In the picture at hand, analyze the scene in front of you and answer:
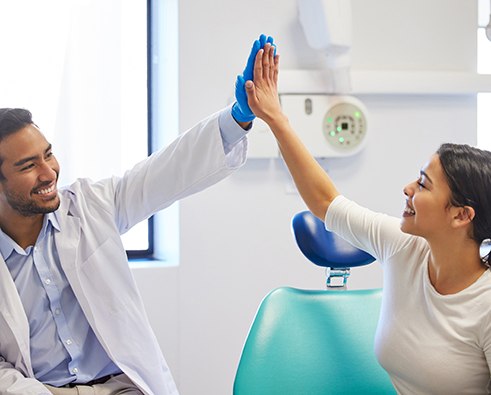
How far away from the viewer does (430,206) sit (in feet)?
5.59

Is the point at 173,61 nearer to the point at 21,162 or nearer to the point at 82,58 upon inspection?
the point at 82,58

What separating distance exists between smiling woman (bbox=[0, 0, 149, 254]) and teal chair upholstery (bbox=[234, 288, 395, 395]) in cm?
104

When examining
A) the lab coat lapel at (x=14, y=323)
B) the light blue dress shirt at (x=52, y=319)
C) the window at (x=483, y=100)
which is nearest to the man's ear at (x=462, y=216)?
the light blue dress shirt at (x=52, y=319)

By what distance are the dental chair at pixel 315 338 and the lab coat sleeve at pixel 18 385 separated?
46 cm

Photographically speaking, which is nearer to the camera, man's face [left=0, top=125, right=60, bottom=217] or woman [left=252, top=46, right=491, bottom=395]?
woman [left=252, top=46, right=491, bottom=395]

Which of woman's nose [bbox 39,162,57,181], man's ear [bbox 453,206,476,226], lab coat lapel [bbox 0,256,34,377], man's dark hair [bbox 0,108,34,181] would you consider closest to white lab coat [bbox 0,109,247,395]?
lab coat lapel [bbox 0,256,34,377]

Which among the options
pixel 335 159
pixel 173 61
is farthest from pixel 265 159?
pixel 173 61

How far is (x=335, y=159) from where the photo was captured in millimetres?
2957

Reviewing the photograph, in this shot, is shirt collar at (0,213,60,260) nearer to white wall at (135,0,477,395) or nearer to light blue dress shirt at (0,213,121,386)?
light blue dress shirt at (0,213,121,386)

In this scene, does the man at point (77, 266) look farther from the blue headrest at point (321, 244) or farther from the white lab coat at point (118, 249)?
the blue headrest at point (321, 244)

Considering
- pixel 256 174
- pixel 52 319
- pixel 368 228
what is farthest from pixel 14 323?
pixel 256 174

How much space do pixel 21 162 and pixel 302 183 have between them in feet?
2.31

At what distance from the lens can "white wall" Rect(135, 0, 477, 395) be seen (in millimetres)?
2768

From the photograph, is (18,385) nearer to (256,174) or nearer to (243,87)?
(243,87)
